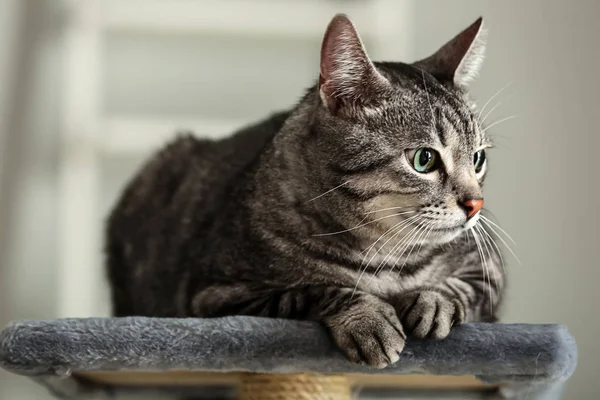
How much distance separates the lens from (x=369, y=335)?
101cm

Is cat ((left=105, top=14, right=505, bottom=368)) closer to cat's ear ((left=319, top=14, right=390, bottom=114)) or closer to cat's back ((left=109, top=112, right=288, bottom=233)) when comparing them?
cat's ear ((left=319, top=14, right=390, bottom=114))

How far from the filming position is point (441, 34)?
212 centimetres

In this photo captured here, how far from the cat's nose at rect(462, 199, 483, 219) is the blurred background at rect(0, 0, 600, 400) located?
0.99 meters

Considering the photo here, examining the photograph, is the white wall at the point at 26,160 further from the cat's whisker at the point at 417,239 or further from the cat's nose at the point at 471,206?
the cat's nose at the point at 471,206

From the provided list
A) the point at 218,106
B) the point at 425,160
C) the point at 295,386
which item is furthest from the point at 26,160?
the point at 425,160

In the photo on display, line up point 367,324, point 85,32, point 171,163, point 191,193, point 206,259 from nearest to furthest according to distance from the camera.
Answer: point 367,324, point 206,259, point 191,193, point 171,163, point 85,32

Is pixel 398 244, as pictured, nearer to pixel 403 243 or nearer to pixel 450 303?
pixel 403 243

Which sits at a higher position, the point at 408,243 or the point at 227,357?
the point at 408,243

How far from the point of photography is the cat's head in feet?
3.67

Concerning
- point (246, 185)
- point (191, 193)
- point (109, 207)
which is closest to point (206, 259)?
point (246, 185)

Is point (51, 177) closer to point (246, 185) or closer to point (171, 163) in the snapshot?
point (171, 163)

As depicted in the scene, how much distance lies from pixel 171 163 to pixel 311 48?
1.92 ft

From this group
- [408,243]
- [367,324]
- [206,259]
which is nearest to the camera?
[367,324]

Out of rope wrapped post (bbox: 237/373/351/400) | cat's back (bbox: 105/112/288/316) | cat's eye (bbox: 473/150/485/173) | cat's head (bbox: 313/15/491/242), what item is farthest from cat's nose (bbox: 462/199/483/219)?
cat's back (bbox: 105/112/288/316)
